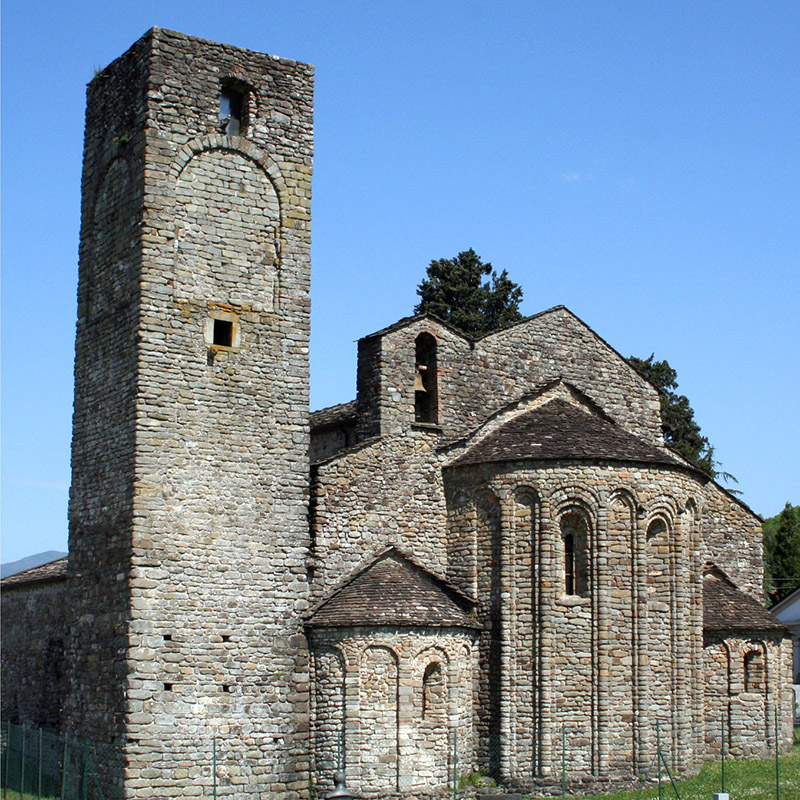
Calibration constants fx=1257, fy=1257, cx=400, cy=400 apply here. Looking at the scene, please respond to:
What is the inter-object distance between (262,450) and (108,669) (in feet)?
16.9

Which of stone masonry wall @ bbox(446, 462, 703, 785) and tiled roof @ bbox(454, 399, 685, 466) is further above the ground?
tiled roof @ bbox(454, 399, 685, 466)

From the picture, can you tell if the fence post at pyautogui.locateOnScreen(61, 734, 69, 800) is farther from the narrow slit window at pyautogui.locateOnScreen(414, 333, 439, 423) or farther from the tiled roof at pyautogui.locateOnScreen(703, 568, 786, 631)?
the tiled roof at pyautogui.locateOnScreen(703, 568, 786, 631)

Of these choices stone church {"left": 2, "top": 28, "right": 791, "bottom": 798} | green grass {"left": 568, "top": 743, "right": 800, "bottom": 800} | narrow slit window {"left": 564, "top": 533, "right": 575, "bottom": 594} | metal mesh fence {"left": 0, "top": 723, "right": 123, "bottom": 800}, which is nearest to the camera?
metal mesh fence {"left": 0, "top": 723, "right": 123, "bottom": 800}

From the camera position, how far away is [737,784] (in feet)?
83.8

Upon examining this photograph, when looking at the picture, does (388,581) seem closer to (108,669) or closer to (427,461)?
(427,461)

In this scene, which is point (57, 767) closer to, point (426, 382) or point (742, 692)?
point (426, 382)

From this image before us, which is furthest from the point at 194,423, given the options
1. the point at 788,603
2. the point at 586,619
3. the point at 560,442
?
the point at 788,603

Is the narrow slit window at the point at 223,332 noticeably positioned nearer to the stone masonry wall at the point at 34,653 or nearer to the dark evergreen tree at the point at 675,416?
the stone masonry wall at the point at 34,653

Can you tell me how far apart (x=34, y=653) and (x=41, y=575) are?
6.70 feet

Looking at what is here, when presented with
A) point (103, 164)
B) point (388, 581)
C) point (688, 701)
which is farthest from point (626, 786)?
point (103, 164)

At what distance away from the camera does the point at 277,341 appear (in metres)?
25.9

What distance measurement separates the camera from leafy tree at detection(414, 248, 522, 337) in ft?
163

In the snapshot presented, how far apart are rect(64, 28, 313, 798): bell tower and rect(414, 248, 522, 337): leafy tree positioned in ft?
76.3

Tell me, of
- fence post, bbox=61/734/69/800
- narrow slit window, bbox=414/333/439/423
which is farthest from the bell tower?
narrow slit window, bbox=414/333/439/423
